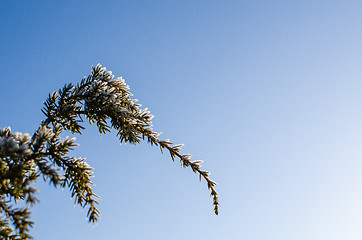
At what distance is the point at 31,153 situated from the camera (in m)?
2.74

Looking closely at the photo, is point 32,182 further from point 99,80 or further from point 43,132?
point 99,80

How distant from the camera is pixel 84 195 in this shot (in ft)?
10.6

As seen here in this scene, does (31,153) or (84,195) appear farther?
(84,195)

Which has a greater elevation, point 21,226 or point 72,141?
point 72,141

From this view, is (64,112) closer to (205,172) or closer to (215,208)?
(205,172)

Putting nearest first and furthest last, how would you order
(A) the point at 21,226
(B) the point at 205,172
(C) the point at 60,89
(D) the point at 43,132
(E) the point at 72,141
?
→ (A) the point at 21,226, (D) the point at 43,132, (E) the point at 72,141, (B) the point at 205,172, (C) the point at 60,89

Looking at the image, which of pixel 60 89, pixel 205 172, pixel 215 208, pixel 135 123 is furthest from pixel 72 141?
pixel 215 208

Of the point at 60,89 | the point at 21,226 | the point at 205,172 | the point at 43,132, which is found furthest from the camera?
the point at 60,89

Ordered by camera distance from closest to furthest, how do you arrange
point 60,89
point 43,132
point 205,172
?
point 43,132 → point 205,172 → point 60,89

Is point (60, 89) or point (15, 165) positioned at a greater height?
point (60, 89)

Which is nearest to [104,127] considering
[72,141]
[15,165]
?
[72,141]

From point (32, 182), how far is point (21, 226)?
404mm

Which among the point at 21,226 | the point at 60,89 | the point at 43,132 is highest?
the point at 60,89

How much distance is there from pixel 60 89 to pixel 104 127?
777mm
